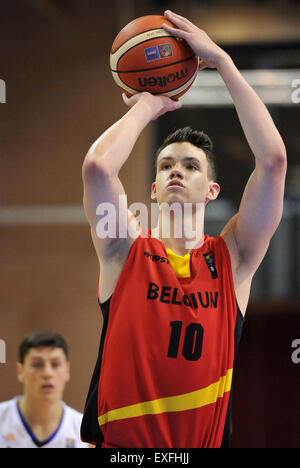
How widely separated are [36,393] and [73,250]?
1808mm

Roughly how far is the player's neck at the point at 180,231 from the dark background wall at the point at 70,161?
3011 millimetres

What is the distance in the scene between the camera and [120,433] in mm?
1836

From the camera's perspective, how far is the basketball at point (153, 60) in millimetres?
1957

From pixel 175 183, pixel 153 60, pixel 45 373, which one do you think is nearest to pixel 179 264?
pixel 175 183

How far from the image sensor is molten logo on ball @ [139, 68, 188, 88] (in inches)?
77.9

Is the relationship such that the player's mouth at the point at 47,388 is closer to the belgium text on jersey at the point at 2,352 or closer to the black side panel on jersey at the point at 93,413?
the belgium text on jersey at the point at 2,352

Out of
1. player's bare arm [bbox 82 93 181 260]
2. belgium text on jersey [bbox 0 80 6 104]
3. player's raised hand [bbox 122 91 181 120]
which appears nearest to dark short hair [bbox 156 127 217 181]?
player's raised hand [bbox 122 91 181 120]

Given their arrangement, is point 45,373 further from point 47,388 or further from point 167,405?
point 167,405

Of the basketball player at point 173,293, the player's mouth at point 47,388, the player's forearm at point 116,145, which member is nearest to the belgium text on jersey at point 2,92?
the player's mouth at point 47,388

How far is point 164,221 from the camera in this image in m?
2.03

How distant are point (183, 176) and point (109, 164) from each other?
0.33m

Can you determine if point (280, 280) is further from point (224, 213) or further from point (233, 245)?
point (233, 245)

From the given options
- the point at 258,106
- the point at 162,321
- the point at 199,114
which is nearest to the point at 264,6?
the point at 199,114

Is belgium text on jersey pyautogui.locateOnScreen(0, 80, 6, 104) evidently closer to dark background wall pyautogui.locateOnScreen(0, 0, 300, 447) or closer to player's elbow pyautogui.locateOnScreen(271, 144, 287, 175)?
dark background wall pyautogui.locateOnScreen(0, 0, 300, 447)
